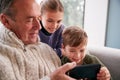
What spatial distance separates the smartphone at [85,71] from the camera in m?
1.20

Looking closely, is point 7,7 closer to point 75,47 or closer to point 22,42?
point 22,42

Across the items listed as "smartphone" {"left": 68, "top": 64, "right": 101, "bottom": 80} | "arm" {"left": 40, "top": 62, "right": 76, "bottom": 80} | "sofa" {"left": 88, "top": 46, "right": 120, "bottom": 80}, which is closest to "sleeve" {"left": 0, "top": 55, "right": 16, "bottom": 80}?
"arm" {"left": 40, "top": 62, "right": 76, "bottom": 80}

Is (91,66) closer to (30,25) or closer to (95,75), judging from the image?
(95,75)

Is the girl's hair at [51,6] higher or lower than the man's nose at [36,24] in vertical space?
higher

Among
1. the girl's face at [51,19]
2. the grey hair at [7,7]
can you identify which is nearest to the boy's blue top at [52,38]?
the girl's face at [51,19]

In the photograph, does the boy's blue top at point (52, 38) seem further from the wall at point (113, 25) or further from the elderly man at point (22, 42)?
the wall at point (113, 25)

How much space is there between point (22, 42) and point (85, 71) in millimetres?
338

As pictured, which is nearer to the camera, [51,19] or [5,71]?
[5,71]

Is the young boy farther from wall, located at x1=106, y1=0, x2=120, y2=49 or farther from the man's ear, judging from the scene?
wall, located at x1=106, y1=0, x2=120, y2=49

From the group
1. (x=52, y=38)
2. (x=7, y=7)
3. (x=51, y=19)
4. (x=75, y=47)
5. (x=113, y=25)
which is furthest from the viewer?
(x=113, y=25)

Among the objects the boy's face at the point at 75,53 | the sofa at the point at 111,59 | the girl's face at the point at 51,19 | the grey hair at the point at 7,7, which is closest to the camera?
the grey hair at the point at 7,7

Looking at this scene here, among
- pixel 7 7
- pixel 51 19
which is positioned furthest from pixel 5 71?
pixel 51 19

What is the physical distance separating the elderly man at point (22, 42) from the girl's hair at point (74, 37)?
17cm

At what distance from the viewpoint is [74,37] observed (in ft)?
4.29
